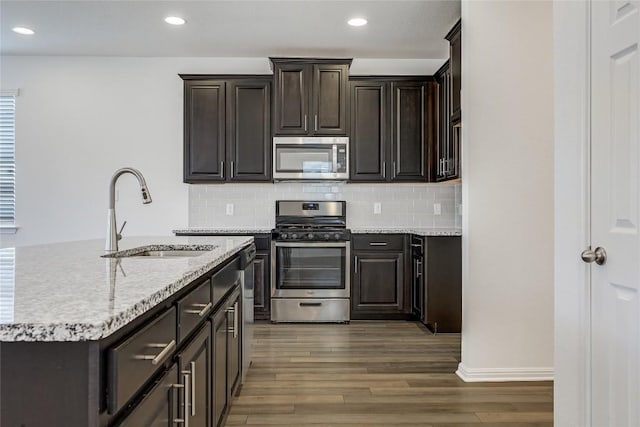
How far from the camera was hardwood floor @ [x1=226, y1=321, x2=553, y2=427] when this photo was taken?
8.01 feet

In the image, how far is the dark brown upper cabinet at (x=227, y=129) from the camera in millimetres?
4738

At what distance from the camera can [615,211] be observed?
157cm

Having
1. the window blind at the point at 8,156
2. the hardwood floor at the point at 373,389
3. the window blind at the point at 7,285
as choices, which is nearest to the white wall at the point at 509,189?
the hardwood floor at the point at 373,389

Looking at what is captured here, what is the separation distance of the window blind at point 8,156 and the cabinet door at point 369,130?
3.59m

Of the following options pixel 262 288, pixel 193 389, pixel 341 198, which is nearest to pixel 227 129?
pixel 341 198

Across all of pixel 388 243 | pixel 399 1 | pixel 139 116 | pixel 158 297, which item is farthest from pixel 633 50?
pixel 139 116

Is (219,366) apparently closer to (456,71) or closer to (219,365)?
(219,365)

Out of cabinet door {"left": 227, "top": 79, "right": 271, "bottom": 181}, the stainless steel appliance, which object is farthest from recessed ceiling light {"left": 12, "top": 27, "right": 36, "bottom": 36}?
the stainless steel appliance

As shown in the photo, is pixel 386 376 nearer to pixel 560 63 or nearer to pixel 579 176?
pixel 579 176

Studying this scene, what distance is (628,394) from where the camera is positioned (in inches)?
58.9

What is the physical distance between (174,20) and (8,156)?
2556mm

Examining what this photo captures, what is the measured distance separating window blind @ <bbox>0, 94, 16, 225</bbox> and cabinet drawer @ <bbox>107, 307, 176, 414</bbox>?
187 inches

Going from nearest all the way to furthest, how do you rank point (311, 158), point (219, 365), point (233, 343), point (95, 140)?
point (219, 365)
point (233, 343)
point (311, 158)
point (95, 140)

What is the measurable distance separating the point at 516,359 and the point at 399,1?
8.91 ft
